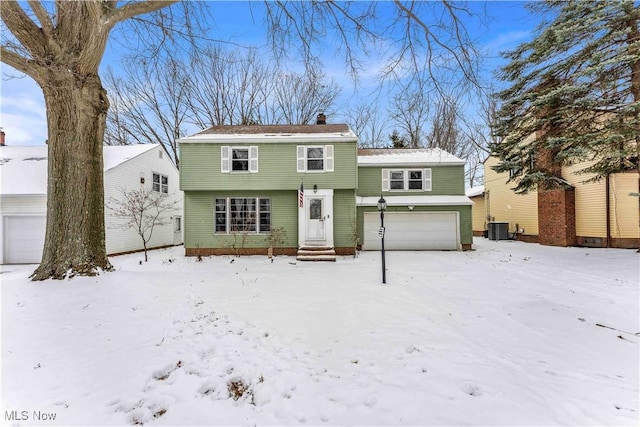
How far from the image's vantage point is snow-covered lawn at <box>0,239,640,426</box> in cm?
252

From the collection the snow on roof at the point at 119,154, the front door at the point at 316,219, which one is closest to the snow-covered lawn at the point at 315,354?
the front door at the point at 316,219

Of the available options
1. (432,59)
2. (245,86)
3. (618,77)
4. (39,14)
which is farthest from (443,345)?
(245,86)

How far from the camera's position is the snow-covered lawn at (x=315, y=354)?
252cm

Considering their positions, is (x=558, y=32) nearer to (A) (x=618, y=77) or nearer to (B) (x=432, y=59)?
(A) (x=618, y=77)

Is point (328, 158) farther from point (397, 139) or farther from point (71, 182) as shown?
point (397, 139)

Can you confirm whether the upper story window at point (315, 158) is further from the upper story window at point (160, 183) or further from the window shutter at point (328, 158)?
the upper story window at point (160, 183)

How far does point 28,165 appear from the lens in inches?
501

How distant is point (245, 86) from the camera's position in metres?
22.0

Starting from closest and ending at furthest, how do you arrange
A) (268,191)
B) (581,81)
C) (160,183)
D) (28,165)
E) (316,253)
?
1. (581,81)
2. (316,253)
3. (28,165)
4. (268,191)
5. (160,183)

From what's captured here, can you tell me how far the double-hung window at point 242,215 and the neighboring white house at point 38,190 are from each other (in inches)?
189

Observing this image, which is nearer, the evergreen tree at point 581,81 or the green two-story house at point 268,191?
the evergreen tree at point 581,81

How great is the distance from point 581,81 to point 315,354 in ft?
39.7

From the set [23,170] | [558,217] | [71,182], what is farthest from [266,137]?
[558,217]

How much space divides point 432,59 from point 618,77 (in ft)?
26.8
